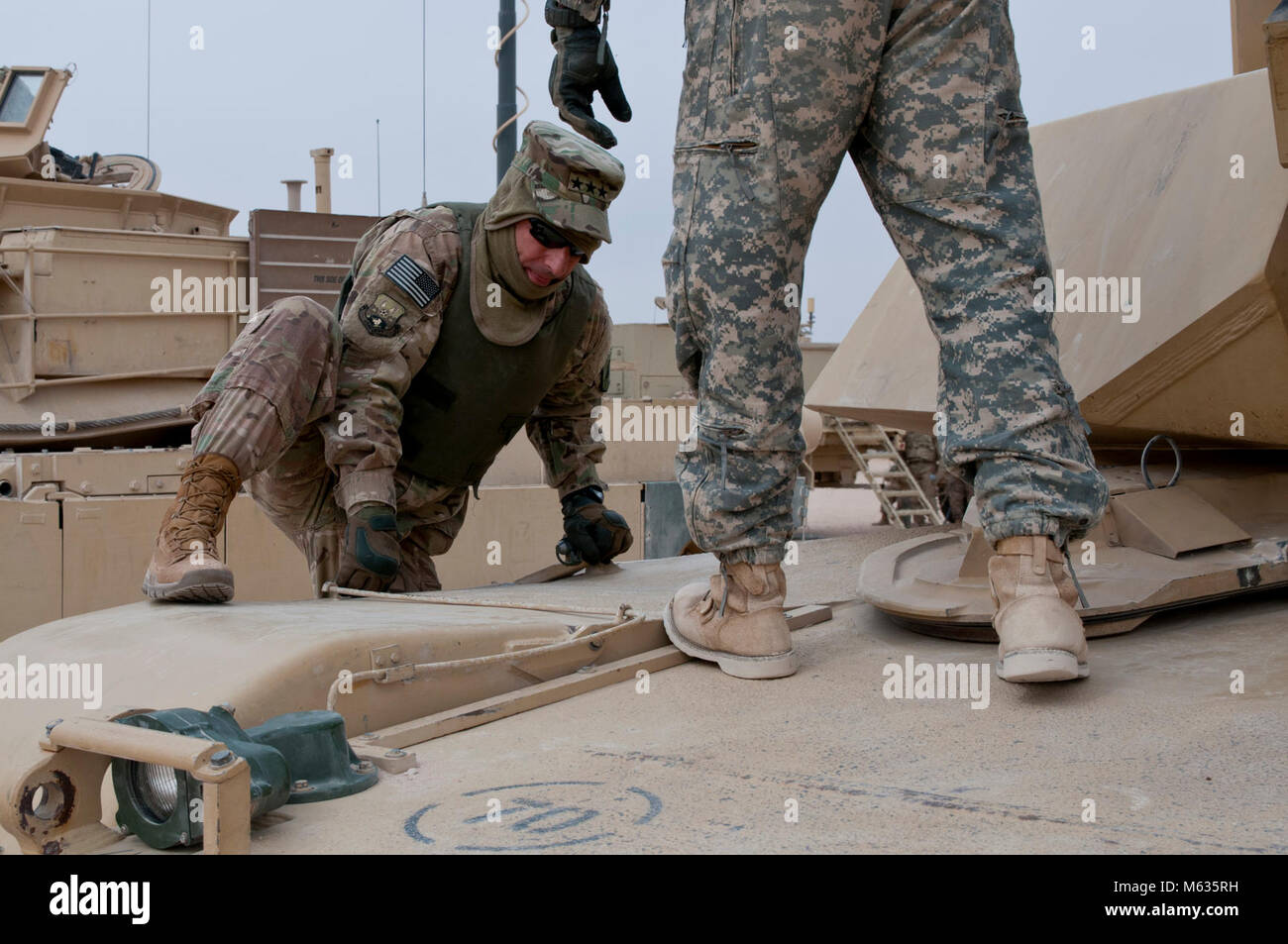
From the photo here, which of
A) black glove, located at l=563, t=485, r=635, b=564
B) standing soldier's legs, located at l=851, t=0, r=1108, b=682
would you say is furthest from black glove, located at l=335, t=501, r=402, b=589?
standing soldier's legs, located at l=851, t=0, r=1108, b=682

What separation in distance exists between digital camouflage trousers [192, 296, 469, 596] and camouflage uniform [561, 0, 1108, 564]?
109 centimetres

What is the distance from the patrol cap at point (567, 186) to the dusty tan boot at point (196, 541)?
1027mm

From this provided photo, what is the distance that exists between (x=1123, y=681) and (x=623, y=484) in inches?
252

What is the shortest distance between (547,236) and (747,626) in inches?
57.8

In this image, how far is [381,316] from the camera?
3.25 metres

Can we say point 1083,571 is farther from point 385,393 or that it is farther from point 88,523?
point 88,523

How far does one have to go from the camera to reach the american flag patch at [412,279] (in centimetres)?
330

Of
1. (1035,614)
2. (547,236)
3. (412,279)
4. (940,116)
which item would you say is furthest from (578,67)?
(1035,614)

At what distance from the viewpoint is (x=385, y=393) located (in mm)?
3195

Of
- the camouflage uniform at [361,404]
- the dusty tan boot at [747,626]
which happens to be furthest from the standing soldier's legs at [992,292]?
the camouflage uniform at [361,404]

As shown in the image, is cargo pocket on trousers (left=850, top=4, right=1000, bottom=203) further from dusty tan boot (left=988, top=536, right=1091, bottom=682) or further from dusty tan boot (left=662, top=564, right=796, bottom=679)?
dusty tan boot (left=662, top=564, right=796, bottom=679)

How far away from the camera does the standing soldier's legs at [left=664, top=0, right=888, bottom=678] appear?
2080mm
